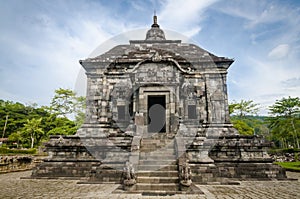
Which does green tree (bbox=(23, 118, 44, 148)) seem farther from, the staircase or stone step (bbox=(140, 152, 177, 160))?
stone step (bbox=(140, 152, 177, 160))

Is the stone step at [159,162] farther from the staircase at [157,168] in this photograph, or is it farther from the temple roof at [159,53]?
the temple roof at [159,53]

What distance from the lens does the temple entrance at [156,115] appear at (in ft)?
47.7

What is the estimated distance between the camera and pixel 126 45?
17031 millimetres

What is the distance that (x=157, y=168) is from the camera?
812 centimetres

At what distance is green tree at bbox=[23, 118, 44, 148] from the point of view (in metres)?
32.1

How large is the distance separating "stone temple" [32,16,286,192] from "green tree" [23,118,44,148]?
23.2 m

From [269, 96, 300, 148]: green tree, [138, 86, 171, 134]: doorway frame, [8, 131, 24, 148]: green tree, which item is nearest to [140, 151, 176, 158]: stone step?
[138, 86, 171, 134]: doorway frame

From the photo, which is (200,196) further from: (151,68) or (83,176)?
(151,68)

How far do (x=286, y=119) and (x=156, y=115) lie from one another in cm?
2478

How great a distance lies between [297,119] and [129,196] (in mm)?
31112

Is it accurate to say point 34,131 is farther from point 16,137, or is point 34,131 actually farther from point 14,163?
point 14,163

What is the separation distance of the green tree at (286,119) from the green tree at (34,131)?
3724 centimetres

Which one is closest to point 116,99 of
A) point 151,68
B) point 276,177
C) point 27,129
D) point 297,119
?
point 151,68

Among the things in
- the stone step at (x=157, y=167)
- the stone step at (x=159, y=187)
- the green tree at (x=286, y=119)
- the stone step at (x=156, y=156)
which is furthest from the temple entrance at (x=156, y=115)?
the green tree at (x=286, y=119)
